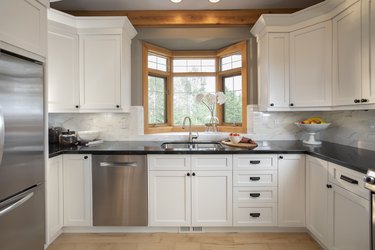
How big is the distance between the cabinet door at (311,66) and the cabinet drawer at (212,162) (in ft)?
3.56

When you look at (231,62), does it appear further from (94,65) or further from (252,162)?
(94,65)

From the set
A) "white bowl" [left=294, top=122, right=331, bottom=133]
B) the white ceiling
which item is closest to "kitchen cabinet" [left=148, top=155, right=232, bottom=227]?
"white bowl" [left=294, top=122, right=331, bottom=133]

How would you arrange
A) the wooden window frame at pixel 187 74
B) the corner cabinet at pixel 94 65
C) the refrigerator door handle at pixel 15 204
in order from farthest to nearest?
the wooden window frame at pixel 187 74
the corner cabinet at pixel 94 65
the refrigerator door handle at pixel 15 204

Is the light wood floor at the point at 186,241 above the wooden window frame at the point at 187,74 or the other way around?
the other way around

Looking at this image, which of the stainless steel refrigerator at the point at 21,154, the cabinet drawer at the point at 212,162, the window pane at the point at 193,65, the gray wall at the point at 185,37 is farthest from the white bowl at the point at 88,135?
the window pane at the point at 193,65

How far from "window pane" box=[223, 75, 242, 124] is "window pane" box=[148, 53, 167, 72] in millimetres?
963

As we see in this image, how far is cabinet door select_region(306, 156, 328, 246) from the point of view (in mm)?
2072

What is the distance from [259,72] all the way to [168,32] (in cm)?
134

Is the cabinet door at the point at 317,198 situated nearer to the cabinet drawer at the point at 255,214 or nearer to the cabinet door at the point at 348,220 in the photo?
the cabinet door at the point at 348,220

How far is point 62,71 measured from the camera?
8.77 feet

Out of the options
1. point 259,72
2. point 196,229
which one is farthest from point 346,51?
point 196,229

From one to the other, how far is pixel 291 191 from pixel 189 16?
250cm

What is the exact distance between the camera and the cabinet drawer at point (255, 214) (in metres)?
2.44

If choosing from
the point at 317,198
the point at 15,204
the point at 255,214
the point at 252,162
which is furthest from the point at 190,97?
the point at 15,204
